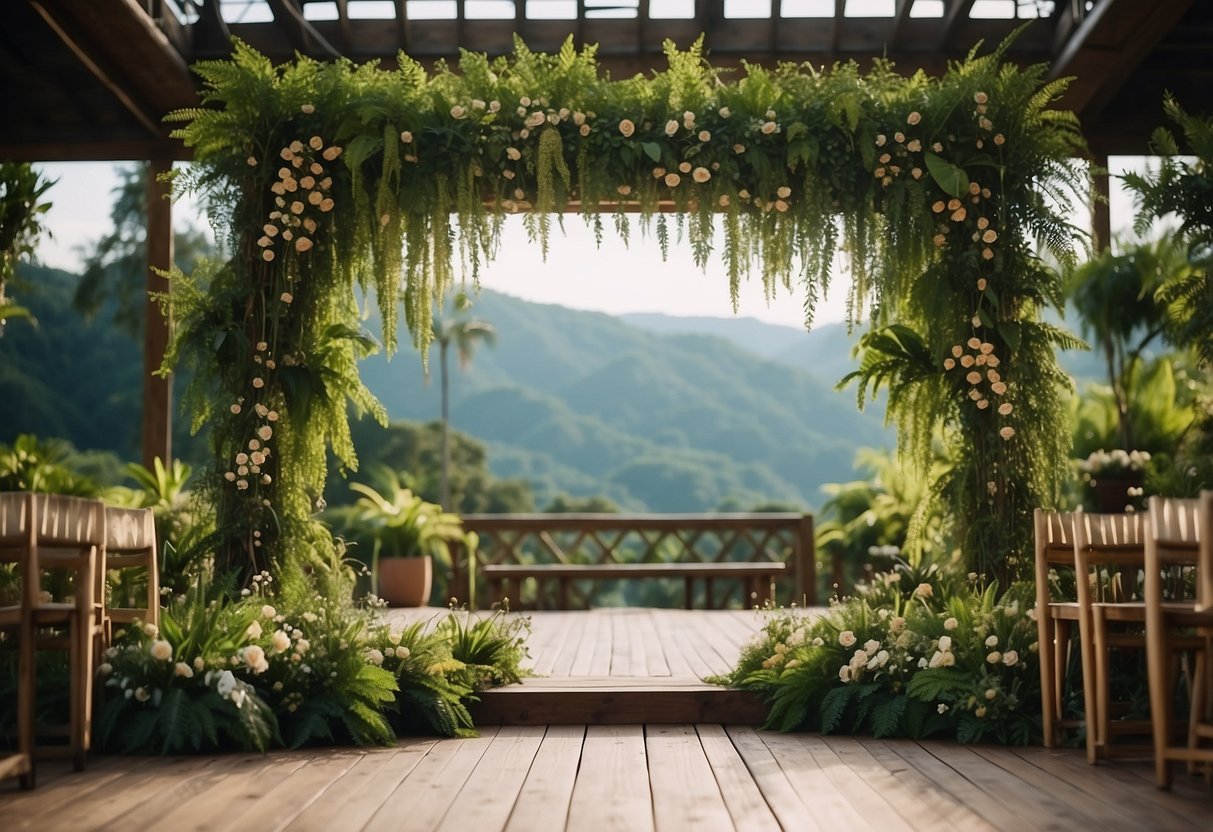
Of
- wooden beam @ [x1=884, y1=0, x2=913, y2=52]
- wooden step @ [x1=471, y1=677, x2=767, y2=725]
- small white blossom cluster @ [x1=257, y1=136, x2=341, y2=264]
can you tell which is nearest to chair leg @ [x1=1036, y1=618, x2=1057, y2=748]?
wooden step @ [x1=471, y1=677, x2=767, y2=725]

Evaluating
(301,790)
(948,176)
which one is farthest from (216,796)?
(948,176)

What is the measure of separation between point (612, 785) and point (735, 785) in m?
0.34

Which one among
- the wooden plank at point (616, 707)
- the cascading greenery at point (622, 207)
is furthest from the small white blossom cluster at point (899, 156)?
the wooden plank at point (616, 707)

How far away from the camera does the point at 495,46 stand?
699 centimetres

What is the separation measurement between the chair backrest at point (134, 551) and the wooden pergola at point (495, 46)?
9.86ft

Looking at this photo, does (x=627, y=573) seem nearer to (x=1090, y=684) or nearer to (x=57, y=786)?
(x=1090, y=684)

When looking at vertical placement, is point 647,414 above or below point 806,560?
above

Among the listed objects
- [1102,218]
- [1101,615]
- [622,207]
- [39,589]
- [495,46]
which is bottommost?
[1101,615]

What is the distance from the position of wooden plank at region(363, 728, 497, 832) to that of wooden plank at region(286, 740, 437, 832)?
0.03 m

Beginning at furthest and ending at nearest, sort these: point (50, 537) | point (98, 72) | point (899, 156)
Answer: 1. point (98, 72)
2. point (899, 156)
3. point (50, 537)

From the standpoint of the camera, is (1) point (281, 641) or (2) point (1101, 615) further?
(1) point (281, 641)

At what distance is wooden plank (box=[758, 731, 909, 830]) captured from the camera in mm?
2824

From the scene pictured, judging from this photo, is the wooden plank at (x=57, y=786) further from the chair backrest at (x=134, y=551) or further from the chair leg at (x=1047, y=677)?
the chair leg at (x=1047, y=677)

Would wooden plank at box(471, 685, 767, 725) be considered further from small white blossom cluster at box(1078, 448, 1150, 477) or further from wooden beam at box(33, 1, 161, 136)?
wooden beam at box(33, 1, 161, 136)
